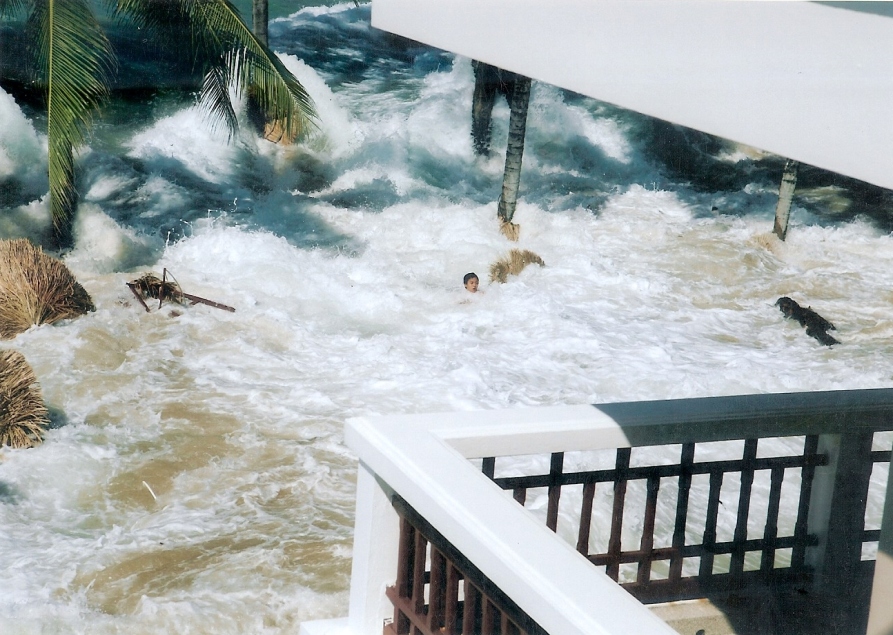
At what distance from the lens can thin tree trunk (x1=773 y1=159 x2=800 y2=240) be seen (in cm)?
1473

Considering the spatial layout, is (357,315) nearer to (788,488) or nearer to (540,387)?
(540,387)

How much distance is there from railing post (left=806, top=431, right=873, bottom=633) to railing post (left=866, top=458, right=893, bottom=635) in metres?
0.78

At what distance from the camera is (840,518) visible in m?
3.08

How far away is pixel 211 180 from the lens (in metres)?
15.7

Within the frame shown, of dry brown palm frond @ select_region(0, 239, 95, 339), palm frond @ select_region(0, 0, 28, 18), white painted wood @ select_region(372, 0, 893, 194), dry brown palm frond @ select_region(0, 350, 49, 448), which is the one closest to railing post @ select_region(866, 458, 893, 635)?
white painted wood @ select_region(372, 0, 893, 194)

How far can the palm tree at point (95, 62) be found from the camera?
1003 centimetres

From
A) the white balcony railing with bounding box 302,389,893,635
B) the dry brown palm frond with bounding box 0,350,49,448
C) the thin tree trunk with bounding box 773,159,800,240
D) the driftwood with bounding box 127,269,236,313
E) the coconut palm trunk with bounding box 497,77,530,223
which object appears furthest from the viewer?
the thin tree trunk with bounding box 773,159,800,240

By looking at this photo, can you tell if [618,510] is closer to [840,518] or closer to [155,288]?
[840,518]

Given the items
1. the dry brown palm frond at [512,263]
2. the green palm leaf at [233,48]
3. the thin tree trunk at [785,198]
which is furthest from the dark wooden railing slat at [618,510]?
the thin tree trunk at [785,198]

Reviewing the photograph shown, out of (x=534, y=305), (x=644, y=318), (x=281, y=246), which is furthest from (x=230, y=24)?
(x=644, y=318)

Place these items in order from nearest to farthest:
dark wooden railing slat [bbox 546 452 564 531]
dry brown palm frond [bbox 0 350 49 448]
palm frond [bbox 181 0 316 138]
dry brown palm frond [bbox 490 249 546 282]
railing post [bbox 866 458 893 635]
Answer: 1. railing post [bbox 866 458 893 635]
2. dark wooden railing slat [bbox 546 452 564 531]
3. dry brown palm frond [bbox 0 350 49 448]
4. palm frond [bbox 181 0 316 138]
5. dry brown palm frond [bbox 490 249 546 282]

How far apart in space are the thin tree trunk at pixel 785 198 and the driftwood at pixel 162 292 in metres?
8.21

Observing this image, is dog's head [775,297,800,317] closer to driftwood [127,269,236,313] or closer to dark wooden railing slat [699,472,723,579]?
driftwood [127,269,236,313]

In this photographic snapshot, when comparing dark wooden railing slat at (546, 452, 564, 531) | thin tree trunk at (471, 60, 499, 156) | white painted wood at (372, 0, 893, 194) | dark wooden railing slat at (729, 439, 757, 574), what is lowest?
thin tree trunk at (471, 60, 499, 156)
